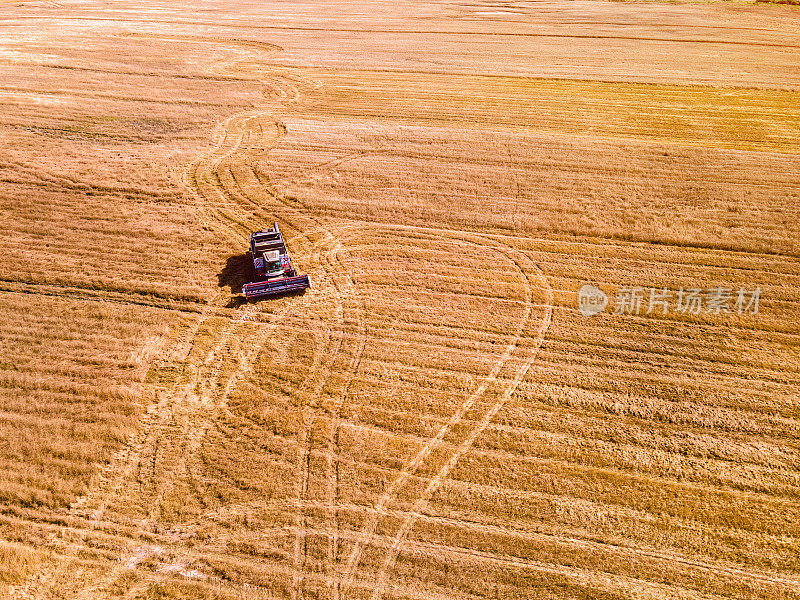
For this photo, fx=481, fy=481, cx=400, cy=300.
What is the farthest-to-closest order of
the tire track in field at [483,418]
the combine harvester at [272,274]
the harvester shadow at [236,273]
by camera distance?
1. the harvester shadow at [236,273]
2. the combine harvester at [272,274]
3. the tire track in field at [483,418]

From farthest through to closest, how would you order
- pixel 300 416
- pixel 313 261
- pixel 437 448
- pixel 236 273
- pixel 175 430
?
pixel 313 261
pixel 236 273
pixel 300 416
pixel 175 430
pixel 437 448

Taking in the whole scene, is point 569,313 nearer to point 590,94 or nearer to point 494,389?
point 494,389

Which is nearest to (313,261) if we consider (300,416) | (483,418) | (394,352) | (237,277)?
(237,277)

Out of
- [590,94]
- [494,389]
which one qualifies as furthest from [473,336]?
[590,94]

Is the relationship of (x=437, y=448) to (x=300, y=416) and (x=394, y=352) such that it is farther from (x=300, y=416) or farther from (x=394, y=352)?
(x=300, y=416)

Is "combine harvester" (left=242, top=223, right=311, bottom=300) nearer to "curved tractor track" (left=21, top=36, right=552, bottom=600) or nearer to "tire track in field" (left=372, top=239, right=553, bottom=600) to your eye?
"curved tractor track" (left=21, top=36, right=552, bottom=600)

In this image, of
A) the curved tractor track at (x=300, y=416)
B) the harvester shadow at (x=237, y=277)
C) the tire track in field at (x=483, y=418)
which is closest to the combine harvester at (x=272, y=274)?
the harvester shadow at (x=237, y=277)

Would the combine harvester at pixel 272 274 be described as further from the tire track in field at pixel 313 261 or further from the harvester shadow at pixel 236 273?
the tire track in field at pixel 313 261

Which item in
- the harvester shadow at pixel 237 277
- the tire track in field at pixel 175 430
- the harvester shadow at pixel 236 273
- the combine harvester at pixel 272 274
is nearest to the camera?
the tire track in field at pixel 175 430
